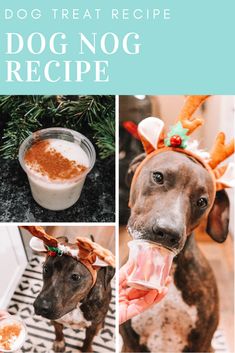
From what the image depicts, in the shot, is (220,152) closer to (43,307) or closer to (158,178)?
(158,178)

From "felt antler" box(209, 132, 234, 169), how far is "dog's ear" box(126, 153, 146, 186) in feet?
0.72

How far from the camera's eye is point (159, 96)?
1.76 meters

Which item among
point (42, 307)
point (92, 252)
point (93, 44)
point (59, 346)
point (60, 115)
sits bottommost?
point (59, 346)

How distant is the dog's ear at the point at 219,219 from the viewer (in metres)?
1.74

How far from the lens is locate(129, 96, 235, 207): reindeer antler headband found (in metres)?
1.67

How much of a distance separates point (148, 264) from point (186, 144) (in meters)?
0.37

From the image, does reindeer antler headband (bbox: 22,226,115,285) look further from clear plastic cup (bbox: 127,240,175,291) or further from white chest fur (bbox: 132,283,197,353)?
white chest fur (bbox: 132,283,197,353)

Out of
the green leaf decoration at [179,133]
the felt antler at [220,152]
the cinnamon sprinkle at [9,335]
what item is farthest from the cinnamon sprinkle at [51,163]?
the cinnamon sprinkle at [9,335]

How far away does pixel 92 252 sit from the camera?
1.73m

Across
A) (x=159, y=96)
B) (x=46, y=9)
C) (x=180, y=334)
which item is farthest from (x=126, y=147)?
(x=180, y=334)

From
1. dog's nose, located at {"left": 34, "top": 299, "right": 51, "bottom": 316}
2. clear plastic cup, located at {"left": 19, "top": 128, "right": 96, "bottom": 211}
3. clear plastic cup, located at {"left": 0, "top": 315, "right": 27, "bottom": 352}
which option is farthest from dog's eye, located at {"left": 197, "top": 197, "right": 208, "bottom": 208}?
clear plastic cup, located at {"left": 0, "top": 315, "right": 27, "bottom": 352}

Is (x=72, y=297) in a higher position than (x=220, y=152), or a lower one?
lower

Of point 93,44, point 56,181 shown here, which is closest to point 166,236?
point 56,181

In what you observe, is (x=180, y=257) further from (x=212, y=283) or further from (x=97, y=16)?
(x=97, y=16)
